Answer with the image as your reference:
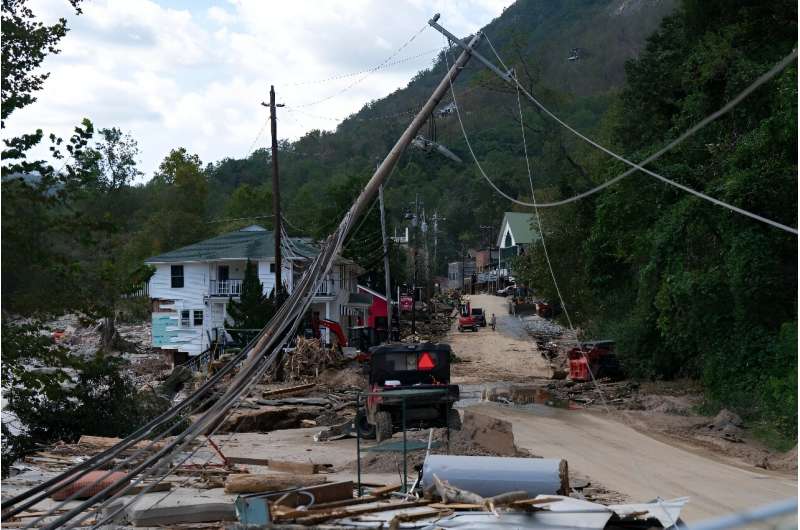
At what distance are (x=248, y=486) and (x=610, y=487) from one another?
724 centimetres

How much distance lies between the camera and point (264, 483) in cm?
1714

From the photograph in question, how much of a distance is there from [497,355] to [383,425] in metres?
36.1

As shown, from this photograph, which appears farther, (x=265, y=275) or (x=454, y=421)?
(x=265, y=275)

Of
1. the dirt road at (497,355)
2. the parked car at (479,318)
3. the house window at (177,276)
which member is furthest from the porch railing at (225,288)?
the parked car at (479,318)

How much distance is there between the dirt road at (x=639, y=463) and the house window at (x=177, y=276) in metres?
32.6

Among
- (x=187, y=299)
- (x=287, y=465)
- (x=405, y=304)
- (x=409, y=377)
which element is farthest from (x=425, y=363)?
(x=405, y=304)

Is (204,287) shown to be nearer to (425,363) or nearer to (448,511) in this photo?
(425,363)

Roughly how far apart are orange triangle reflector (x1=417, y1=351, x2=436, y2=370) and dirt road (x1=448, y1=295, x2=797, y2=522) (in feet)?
10.8

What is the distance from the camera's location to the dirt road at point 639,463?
768 inches

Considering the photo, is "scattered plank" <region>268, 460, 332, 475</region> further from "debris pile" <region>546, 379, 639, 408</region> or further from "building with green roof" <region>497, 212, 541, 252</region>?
"building with green roof" <region>497, 212, 541, 252</region>

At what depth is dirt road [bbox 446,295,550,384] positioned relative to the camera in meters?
51.5

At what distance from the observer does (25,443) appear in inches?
997

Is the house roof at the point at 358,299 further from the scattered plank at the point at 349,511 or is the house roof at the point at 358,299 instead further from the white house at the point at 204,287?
the scattered plank at the point at 349,511

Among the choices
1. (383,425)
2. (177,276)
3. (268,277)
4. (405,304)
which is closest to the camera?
(383,425)
